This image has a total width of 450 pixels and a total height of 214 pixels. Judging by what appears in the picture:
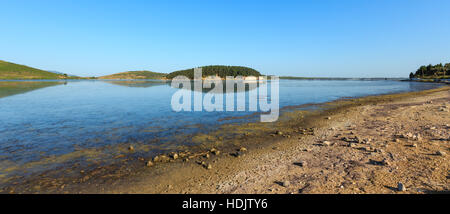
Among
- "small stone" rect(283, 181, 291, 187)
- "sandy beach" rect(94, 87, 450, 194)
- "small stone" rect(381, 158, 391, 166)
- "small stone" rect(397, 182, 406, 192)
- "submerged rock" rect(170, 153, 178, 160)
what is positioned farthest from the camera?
"submerged rock" rect(170, 153, 178, 160)

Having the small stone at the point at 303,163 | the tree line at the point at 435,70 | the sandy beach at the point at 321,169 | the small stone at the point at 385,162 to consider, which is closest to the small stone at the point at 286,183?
the sandy beach at the point at 321,169

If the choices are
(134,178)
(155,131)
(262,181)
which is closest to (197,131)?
(155,131)

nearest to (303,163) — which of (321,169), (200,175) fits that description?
(321,169)

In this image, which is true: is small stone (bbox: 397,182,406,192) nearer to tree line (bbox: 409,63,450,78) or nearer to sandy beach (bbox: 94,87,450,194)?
sandy beach (bbox: 94,87,450,194)

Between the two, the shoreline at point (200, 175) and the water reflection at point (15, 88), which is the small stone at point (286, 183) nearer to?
the shoreline at point (200, 175)

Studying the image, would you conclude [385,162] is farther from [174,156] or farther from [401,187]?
[174,156]

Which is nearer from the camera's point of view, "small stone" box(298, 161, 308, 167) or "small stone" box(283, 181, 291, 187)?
"small stone" box(283, 181, 291, 187)

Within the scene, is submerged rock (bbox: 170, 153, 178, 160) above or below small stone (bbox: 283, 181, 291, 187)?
below

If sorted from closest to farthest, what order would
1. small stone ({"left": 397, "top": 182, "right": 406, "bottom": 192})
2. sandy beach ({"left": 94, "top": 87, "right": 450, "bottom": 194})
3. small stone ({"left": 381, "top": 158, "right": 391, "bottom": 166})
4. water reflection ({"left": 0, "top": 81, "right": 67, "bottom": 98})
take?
1. small stone ({"left": 397, "top": 182, "right": 406, "bottom": 192})
2. sandy beach ({"left": 94, "top": 87, "right": 450, "bottom": 194})
3. small stone ({"left": 381, "top": 158, "right": 391, "bottom": 166})
4. water reflection ({"left": 0, "top": 81, "right": 67, "bottom": 98})

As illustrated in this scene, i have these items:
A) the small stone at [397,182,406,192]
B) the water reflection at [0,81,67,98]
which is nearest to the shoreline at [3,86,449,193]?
the small stone at [397,182,406,192]
